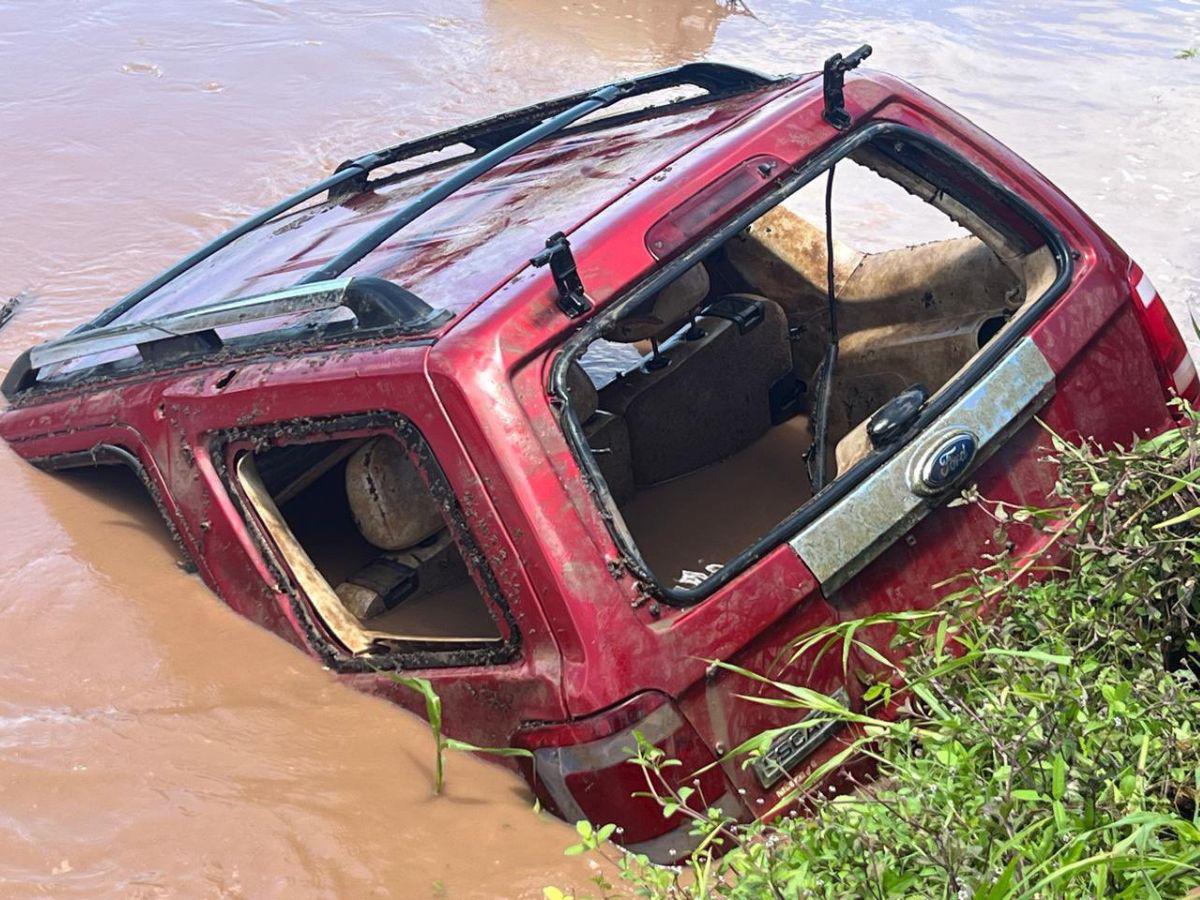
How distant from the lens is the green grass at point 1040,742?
199 centimetres

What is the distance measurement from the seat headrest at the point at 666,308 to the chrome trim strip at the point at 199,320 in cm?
118

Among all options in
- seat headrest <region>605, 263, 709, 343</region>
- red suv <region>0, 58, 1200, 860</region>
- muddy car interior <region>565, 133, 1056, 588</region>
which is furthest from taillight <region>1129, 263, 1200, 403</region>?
seat headrest <region>605, 263, 709, 343</region>

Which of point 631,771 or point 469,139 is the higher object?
point 469,139

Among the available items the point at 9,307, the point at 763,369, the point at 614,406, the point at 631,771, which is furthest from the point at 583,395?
the point at 9,307

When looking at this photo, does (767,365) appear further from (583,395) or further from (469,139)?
(469,139)

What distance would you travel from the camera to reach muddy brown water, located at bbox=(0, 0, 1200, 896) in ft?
9.14

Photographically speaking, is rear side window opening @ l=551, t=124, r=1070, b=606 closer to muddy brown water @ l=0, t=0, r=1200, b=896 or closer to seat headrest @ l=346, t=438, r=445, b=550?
seat headrest @ l=346, t=438, r=445, b=550

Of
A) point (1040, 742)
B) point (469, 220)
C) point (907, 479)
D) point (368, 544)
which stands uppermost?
point (469, 220)

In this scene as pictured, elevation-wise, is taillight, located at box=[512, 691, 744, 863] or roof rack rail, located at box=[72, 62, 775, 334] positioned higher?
roof rack rail, located at box=[72, 62, 775, 334]

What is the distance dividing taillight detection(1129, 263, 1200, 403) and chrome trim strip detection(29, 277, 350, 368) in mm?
1986

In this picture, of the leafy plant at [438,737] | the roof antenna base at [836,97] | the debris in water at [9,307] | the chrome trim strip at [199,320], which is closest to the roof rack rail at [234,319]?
the chrome trim strip at [199,320]

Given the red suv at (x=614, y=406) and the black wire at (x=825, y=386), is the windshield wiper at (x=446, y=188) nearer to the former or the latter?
the red suv at (x=614, y=406)

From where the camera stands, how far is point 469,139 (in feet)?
13.9

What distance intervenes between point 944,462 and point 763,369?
5.15 feet
